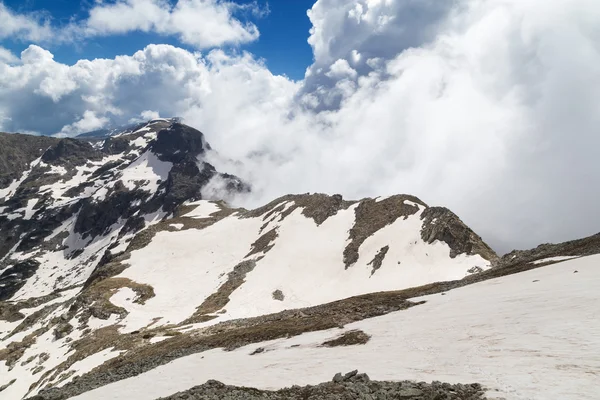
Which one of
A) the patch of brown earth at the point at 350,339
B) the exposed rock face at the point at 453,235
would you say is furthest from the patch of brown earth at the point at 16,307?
the patch of brown earth at the point at 350,339

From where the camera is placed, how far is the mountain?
1706 centimetres

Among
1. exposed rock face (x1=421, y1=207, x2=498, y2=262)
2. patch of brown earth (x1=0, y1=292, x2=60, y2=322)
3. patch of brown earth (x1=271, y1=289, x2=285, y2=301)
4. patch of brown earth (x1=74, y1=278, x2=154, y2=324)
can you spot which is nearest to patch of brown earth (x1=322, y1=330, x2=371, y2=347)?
patch of brown earth (x1=271, y1=289, x2=285, y2=301)

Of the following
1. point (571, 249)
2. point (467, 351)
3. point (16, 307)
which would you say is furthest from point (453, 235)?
point (16, 307)

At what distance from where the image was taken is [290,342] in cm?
2714

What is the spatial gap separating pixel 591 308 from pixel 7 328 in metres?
123

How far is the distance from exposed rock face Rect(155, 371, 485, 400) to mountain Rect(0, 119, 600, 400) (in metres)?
0.09

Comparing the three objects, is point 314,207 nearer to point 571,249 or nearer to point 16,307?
point 571,249

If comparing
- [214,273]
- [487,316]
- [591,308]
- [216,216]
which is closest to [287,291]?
[214,273]

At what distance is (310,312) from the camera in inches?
1538

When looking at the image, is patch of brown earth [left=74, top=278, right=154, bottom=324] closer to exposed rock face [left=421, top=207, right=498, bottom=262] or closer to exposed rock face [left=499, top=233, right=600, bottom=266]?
exposed rock face [left=421, top=207, right=498, bottom=262]

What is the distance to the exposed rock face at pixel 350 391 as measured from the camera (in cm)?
1293

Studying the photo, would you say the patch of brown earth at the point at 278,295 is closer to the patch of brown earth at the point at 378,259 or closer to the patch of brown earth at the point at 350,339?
the patch of brown earth at the point at 378,259

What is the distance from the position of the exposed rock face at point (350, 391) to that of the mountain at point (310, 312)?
9 cm

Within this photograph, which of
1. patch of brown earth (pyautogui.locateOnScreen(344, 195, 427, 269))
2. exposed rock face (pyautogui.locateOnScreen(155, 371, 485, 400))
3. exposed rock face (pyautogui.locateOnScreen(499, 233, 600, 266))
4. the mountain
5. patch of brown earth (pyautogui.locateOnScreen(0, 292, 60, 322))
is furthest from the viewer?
patch of brown earth (pyautogui.locateOnScreen(0, 292, 60, 322))
